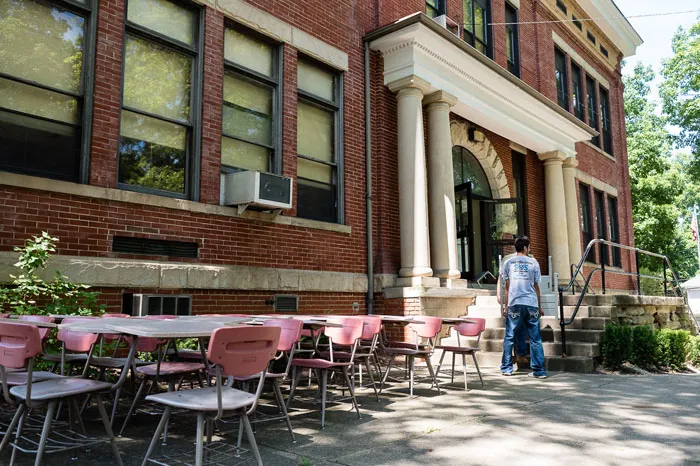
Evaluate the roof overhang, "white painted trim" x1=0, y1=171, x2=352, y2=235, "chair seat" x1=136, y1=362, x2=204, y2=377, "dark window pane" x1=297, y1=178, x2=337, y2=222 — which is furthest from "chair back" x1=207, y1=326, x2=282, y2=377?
the roof overhang

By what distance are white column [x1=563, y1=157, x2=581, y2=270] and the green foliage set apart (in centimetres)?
1255

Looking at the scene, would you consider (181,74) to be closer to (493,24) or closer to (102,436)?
(102,436)

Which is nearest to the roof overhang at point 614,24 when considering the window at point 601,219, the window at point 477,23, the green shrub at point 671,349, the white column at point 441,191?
the window at point 477,23

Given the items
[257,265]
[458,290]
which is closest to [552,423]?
[257,265]

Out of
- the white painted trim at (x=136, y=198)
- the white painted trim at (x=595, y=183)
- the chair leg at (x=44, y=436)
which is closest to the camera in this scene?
the chair leg at (x=44, y=436)

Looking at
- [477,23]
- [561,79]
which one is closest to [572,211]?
[561,79]

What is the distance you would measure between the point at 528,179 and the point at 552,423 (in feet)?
36.8

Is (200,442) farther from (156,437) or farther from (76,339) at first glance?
(76,339)

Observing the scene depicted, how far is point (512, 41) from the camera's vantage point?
1503 cm

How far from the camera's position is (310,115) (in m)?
9.55

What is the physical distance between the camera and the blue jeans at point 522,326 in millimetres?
7746

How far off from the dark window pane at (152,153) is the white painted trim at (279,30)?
201cm

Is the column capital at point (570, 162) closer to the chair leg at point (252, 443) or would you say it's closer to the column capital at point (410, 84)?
the column capital at point (410, 84)

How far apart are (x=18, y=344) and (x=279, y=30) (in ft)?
22.8
